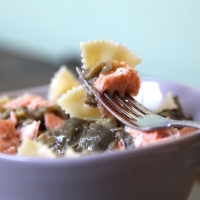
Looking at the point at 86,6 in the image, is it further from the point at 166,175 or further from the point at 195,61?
the point at 166,175

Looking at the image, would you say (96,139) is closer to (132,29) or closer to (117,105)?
(117,105)

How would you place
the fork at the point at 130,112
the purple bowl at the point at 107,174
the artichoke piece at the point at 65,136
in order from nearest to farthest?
the purple bowl at the point at 107,174 → the fork at the point at 130,112 → the artichoke piece at the point at 65,136

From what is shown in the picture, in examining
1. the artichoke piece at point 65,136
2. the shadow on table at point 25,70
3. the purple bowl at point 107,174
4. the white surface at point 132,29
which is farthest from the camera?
the shadow on table at point 25,70

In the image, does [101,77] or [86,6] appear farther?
[86,6]

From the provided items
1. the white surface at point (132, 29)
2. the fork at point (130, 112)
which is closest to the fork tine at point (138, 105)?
the fork at point (130, 112)

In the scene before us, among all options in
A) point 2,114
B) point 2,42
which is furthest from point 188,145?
point 2,42

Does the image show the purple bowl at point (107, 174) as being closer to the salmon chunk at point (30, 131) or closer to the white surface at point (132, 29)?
the salmon chunk at point (30, 131)
